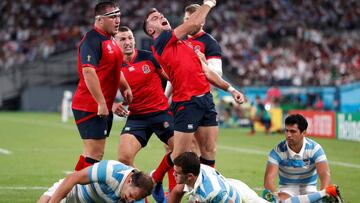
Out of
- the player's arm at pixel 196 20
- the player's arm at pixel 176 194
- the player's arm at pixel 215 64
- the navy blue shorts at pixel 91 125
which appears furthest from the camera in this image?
the player's arm at pixel 215 64

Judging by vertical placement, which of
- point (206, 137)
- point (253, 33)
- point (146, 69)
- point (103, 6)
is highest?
point (103, 6)

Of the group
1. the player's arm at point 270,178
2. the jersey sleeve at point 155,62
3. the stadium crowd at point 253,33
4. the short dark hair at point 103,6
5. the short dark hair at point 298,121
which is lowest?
the stadium crowd at point 253,33

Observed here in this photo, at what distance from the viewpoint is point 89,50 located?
1070cm

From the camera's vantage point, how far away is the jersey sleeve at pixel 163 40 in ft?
35.0

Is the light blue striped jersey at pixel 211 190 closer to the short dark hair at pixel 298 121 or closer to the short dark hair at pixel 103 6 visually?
the short dark hair at pixel 298 121

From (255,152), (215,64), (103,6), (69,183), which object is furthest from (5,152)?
(69,183)

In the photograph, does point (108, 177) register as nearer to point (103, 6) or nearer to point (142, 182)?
point (142, 182)

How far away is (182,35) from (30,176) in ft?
19.6

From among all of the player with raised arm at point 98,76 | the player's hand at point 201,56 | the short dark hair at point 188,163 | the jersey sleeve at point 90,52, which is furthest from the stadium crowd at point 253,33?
the short dark hair at point 188,163

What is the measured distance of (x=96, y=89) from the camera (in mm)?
10523

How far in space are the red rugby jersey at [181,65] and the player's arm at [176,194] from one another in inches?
50.3

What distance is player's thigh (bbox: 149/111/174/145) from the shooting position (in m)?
12.1

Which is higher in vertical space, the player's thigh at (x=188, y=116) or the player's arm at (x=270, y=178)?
the player's thigh at (x=188, y=116)

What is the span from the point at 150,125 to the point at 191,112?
137 cm
